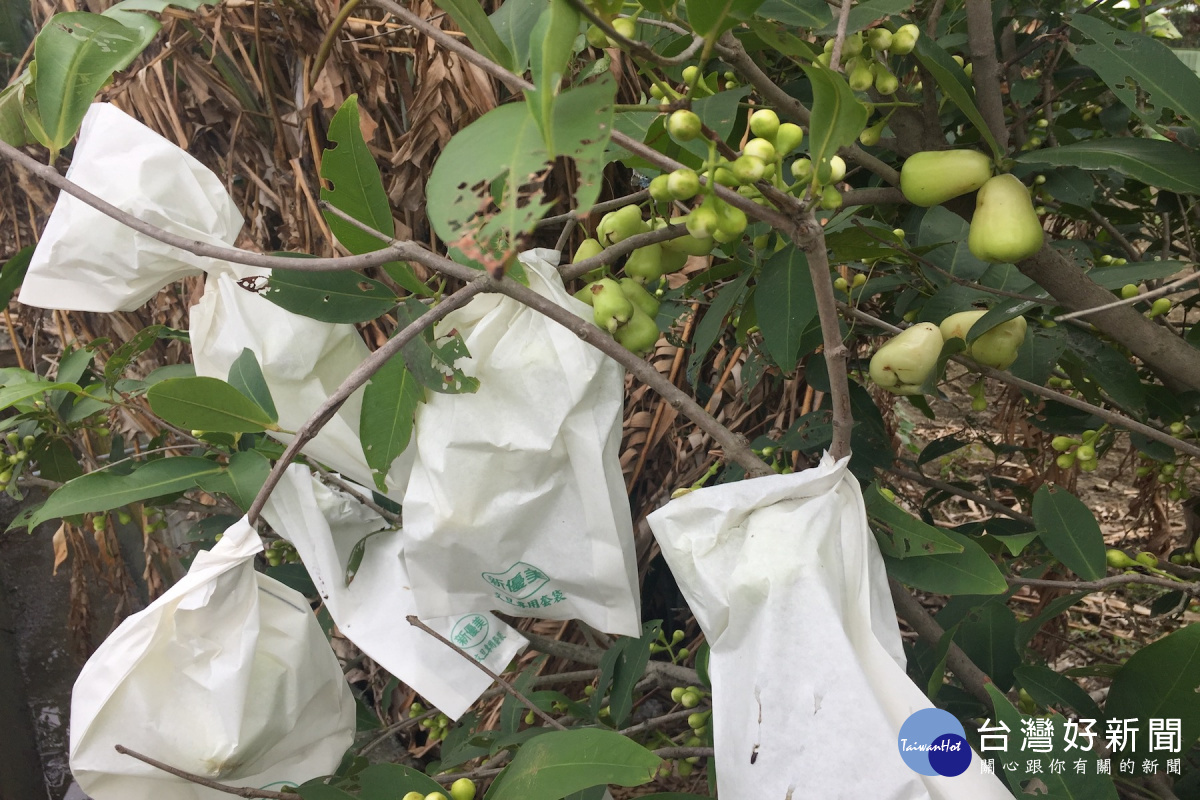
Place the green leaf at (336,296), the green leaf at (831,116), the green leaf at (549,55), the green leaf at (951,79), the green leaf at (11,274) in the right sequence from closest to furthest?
the green leaf at (549,55) → the green leaf at (831,116) → the green leaf at (951,79) → the green leaf at (336,296) → the green leaf at (11,274)

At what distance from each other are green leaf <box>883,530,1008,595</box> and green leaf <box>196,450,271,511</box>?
1.96ft

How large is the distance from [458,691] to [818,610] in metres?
0.45

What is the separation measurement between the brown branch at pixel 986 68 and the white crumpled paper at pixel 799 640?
344 mm

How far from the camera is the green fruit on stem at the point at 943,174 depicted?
627 millimetres

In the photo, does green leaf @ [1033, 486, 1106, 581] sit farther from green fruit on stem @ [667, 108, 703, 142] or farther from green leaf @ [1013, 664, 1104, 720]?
green fruit on stem @ [667, 108, 703, 142]

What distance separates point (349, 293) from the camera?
686 mm

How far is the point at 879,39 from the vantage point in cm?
60

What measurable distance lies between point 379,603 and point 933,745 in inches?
22.3

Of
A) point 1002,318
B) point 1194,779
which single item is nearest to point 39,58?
point 1002,318

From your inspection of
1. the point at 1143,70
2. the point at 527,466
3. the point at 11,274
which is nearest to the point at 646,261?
the point at 527,466

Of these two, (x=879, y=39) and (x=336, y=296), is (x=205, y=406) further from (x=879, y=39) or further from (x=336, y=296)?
(x=879, y=39)

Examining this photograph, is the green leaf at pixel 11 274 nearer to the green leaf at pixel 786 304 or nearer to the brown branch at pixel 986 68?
the green leaf at pixel 786 304

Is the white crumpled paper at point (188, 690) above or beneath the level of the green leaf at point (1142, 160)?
beneath

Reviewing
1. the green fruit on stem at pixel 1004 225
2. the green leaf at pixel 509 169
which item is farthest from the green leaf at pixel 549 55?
the green fruit on stem at pixel 1004 225
